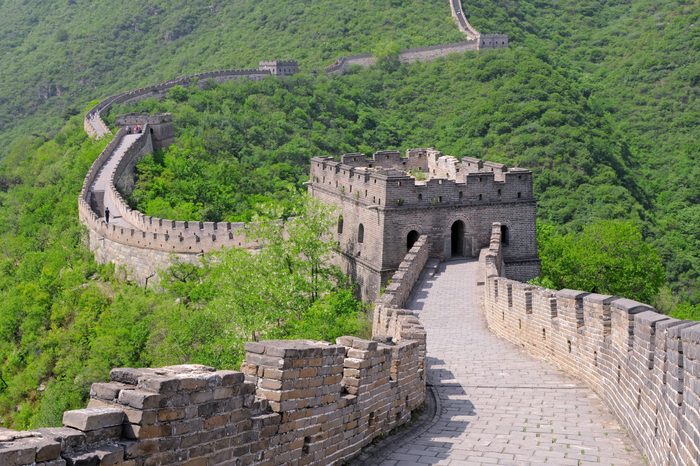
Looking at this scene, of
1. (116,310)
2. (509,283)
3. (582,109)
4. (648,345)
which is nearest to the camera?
(648,345)

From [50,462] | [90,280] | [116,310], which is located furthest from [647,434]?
[90,280]

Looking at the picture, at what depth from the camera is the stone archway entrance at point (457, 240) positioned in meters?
25.5

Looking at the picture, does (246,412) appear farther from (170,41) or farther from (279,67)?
(170,41)

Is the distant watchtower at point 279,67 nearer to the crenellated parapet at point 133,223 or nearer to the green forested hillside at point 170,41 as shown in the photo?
the green forested hillside at point 170,41

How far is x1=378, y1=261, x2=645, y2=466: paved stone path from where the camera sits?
9.12 m

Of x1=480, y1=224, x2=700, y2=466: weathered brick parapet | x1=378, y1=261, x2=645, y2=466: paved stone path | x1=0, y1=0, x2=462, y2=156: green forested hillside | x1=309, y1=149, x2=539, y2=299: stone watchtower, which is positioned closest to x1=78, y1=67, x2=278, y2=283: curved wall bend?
x1=309, y1=149, x2=539, y2=299: stone watchtower

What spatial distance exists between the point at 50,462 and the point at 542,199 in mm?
41308

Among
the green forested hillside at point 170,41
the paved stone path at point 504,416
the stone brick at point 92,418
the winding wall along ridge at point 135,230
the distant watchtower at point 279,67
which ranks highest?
the green forested hillside at point 170,41

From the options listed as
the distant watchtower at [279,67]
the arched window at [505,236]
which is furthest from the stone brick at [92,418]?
the distant watchtower at [279,67]

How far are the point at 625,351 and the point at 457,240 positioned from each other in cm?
1578

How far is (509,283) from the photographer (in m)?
17.1

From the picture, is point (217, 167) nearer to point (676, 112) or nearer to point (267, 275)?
point (267, 275)

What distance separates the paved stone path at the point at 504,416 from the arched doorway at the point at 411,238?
24.0 ft

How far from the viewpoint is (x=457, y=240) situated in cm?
2581
